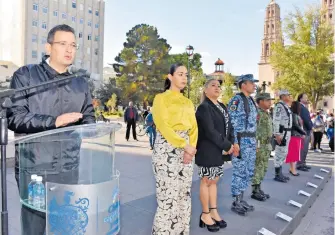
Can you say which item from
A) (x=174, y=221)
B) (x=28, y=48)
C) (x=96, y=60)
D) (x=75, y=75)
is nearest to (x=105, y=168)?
(x=75, y=75)

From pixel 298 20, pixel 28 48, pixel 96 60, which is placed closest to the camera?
pixel 298 20

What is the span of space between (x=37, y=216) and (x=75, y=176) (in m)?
0.31

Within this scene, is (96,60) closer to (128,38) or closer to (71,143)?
(128,38)

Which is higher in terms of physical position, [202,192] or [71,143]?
[71,143]

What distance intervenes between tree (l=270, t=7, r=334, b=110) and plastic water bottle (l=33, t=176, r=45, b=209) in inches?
878

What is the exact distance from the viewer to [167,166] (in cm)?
306

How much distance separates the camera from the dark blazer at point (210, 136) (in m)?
3.62

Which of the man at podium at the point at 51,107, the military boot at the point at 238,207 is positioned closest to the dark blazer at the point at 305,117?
the military boot at the point at 238,207

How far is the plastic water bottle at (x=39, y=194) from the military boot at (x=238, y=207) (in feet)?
10.3

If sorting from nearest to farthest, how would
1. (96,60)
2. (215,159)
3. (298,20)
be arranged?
(215,159), (298,20), (96,60)

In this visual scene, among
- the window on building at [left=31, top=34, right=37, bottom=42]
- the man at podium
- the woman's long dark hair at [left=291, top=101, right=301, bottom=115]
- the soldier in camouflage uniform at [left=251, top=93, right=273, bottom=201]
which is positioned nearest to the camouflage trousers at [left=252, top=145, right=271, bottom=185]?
the soldier in camouflage uniform at [left=251, top=93, right=273, bottom=201]

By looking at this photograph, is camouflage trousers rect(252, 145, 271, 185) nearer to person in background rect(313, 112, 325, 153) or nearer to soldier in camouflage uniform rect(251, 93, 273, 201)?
soldier in camouflage uniform rect(251, 93, 273, 201)

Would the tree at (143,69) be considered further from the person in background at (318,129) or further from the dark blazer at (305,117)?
the dark blazer at (305,117)

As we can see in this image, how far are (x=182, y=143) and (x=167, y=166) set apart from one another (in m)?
0.28
